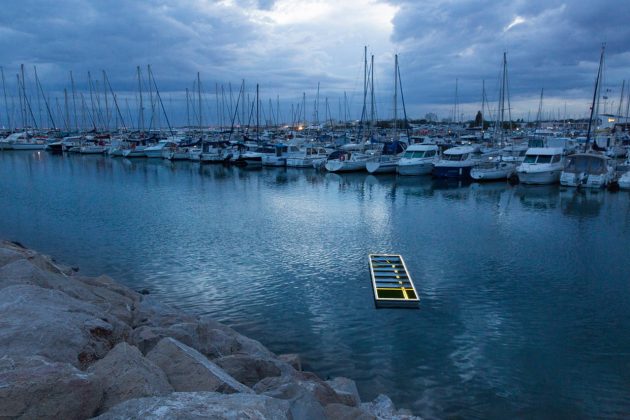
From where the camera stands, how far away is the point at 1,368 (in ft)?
17.0

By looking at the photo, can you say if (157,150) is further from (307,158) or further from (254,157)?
(307,158)

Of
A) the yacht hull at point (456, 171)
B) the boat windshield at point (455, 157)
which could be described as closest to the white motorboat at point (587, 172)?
the yacht hull at point (456, 171)

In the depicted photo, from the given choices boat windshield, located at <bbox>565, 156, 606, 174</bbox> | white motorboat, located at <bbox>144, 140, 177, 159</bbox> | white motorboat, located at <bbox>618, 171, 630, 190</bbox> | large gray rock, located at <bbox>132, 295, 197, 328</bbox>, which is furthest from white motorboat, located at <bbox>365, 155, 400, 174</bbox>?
large gray rock, located at <bbox>132, 295, 197, 328</bbox>

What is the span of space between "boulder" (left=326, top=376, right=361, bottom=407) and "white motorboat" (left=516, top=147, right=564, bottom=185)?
34.6 m

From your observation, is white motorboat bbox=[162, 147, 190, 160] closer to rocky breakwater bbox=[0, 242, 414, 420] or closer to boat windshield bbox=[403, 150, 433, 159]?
boat windshield bbox=[403, 150, 433, 159]

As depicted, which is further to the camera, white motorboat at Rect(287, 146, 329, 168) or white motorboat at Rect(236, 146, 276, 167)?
Result: white motorboat at Rect(236, 146, 276, 167)

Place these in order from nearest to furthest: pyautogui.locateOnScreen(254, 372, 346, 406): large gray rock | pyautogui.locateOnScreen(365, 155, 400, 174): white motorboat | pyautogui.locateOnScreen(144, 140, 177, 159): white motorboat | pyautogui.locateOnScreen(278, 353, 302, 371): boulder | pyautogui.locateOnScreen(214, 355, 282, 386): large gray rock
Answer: pyautogui.locateOnScreen(254, 372, 346, 406): large gray rock, pyautogui.locateOnScreen(214, 355, 282, 386): large gray rock, pyautogui.locateOnScreen(278, 353, 302, 371): boulder, pyautogui.locateOnScreen(365, 155, 400, 174): white motorboat, pyautogui.locateOnScreen(144, 140, 177, 159): white motorboat

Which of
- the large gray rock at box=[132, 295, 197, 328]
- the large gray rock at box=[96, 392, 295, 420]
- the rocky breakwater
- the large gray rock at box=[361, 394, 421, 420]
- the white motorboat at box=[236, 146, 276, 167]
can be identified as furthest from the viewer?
the white motorboat at box=[236, 146, 276, 167]

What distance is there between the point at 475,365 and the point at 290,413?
609 cm

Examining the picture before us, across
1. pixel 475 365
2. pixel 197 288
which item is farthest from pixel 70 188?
pixel 475 365

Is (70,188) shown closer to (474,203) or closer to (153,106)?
(474,203)

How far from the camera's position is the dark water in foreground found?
973 centimetres

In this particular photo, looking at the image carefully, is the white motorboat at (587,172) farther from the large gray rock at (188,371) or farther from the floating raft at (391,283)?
the large gray rock at (188,371)

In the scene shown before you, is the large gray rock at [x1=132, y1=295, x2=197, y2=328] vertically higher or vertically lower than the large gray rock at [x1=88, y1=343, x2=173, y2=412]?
lower
